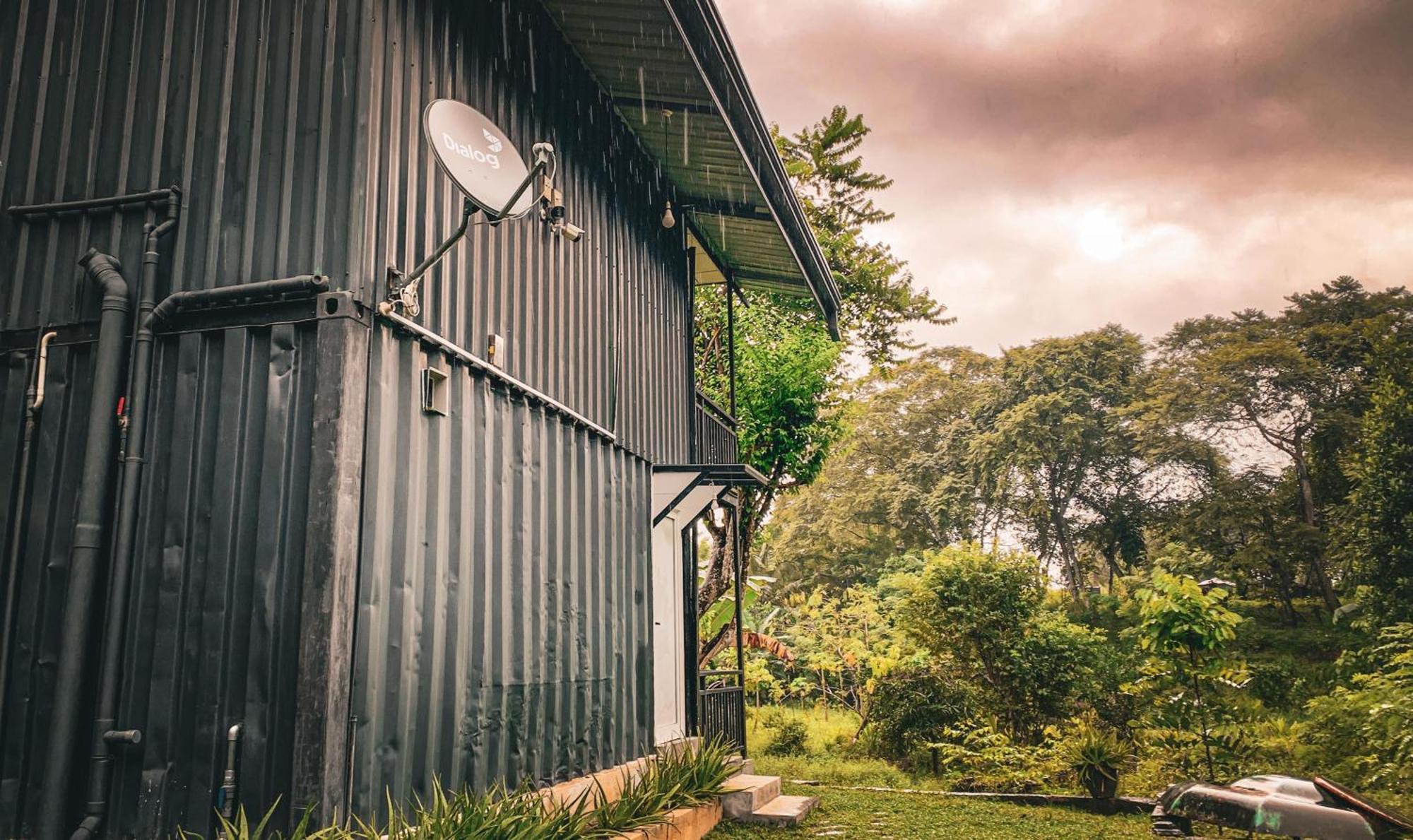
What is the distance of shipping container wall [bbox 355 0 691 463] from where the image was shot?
4.78 m

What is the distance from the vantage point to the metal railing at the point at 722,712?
9398 millimetres

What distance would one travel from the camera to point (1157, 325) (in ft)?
106

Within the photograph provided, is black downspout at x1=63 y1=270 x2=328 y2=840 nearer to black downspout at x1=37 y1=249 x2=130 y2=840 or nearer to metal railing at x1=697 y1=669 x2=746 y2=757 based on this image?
black downspout at x1=37 y1=249 x2=130 y2=840

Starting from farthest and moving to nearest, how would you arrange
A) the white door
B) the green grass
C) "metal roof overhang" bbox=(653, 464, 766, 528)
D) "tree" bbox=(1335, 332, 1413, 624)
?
"tree" bbox=(1335, 332, 1413, 624) < the green grass < the white door < "metal roof overhang" bbox=(653, 464, 766, 528)

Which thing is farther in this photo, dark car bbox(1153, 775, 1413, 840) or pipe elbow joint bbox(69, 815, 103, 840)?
dark car bbox(1153, 775, 1413, 840)

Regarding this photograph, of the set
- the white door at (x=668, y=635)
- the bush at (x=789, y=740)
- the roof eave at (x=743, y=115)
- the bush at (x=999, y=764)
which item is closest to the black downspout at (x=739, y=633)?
the white door at (x=668, y=635)

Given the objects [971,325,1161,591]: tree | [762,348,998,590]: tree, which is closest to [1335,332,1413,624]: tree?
[971,325,1161,591]: tree

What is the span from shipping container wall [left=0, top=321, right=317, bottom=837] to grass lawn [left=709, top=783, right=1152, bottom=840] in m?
4.02

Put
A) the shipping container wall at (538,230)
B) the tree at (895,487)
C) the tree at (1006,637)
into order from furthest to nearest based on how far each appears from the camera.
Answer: the tree at (895,487), the tree at (1006,637), the shipping container wall at (538,230)

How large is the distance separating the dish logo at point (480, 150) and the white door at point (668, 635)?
4499 millimetres

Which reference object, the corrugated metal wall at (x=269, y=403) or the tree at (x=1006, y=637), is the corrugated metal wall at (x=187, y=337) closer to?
the corrugated metal wall at (x=269, y=403)

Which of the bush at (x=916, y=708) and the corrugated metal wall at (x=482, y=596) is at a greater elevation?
the corrugated metal wall at (x=482, y=596)

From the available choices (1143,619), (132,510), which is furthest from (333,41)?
(1143,619)

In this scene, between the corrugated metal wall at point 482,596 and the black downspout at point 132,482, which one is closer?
the black downspout at point 132,482
